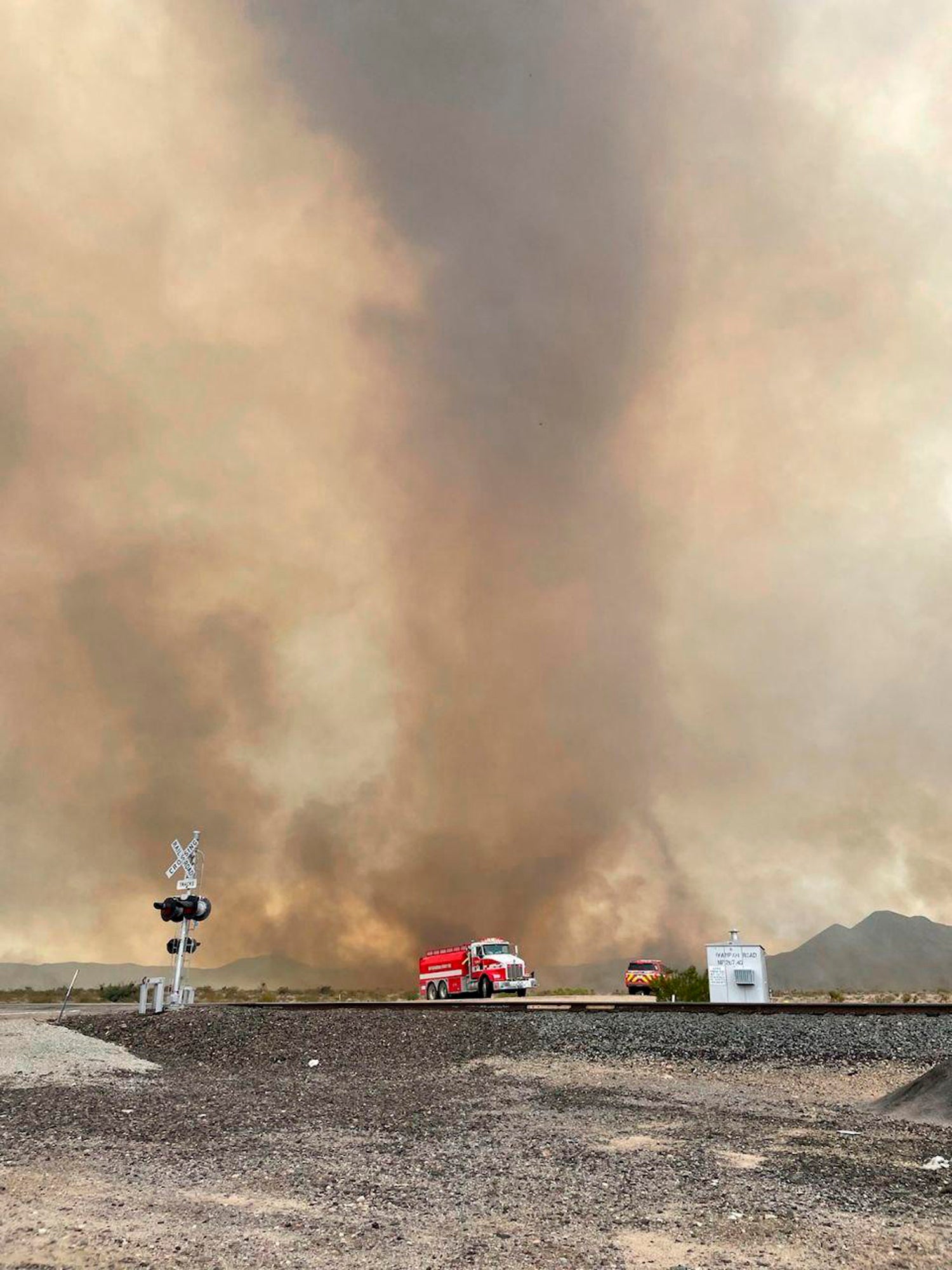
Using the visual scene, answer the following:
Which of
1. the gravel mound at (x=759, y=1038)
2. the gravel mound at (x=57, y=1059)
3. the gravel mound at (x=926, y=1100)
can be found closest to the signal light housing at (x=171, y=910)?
the gravel mound at (x=57, y=1059)

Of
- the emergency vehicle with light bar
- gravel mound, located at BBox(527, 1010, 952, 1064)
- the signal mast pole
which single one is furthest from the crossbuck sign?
the emergency vehicle with light bar

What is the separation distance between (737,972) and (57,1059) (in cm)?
2007

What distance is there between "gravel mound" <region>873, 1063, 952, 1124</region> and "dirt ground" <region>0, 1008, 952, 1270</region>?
1.78 ft

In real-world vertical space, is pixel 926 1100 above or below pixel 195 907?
below

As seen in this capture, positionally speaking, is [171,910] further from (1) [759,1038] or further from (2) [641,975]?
(2) [641,975]

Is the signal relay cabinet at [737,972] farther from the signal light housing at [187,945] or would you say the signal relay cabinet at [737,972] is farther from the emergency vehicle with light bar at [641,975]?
the emergency vehicle with light bar at [641,975]

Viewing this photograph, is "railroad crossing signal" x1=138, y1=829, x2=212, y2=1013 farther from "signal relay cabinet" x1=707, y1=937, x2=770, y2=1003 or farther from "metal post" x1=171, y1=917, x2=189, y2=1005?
"signal relay cabinet" x1=707, y1=937, x2=770, y2=1003

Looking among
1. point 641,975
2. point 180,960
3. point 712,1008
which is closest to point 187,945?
point 180,960

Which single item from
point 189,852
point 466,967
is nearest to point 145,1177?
point 189,852

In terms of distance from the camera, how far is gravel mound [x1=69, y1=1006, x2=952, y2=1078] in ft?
63.4

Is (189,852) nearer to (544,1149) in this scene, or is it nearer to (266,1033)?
(266,1033)

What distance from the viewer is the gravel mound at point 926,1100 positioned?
13695mm

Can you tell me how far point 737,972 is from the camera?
2866cm

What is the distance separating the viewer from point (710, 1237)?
813 centimetres
